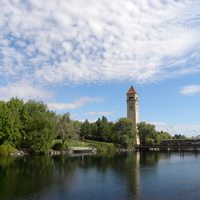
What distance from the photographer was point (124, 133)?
3642 inches

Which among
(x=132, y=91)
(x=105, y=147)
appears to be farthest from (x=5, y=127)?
(x=132, y=91)

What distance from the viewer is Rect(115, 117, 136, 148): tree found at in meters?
89.4

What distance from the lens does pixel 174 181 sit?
2731 centimetres

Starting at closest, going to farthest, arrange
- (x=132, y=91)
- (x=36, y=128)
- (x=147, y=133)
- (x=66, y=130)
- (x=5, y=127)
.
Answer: (x=5, y=127)
(x=36, y=128)
(x=66, y=130)
(x=147, y=133)
(x=132, y=91)

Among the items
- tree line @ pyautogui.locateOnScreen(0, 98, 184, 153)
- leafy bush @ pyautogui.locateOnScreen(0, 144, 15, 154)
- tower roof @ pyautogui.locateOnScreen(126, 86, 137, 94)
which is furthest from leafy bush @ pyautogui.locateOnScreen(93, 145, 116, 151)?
tower roof @ pyautogui.locateOnScreen(126, 86, 137, 94)

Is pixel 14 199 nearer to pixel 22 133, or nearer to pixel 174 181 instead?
pixel 174 181

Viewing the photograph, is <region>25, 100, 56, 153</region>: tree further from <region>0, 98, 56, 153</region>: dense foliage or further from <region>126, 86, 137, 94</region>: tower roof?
<region>126, 86, 137, 94</region>: tower roof

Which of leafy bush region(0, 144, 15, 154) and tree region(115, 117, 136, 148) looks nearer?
leafy bush region(0, 144, 15, 154)

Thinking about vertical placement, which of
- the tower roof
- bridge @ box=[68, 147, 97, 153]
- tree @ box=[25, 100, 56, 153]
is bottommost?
bridge @ box=[68, 147, 97, 153]

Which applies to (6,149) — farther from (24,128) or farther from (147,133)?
(147,133)

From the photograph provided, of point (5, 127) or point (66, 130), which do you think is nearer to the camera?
point (5, 127)

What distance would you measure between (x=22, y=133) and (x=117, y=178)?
5128 centimetres

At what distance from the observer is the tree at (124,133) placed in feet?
293

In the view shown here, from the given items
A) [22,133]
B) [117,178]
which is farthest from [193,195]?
[22,133]
